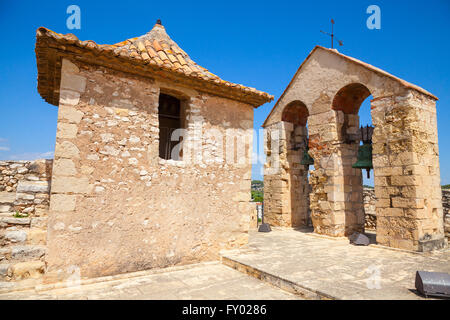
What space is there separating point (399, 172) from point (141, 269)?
6.36 m

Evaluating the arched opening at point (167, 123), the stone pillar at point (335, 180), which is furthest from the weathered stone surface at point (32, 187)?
the stone pillar at point (335, 180)

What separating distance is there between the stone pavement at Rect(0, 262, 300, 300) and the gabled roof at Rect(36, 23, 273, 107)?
3334 millimetres

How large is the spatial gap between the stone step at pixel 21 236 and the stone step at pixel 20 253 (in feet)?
0.23

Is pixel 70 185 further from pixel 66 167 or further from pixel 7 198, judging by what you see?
pixel 7 198

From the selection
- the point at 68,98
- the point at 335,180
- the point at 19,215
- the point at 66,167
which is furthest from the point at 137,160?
the point at 335,180

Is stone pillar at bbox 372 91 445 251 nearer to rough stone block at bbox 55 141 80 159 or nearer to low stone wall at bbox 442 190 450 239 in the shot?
low stone wall at bbox 442 190 450 239

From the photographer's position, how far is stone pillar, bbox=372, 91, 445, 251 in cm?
640

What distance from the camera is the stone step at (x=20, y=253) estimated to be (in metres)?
3.75

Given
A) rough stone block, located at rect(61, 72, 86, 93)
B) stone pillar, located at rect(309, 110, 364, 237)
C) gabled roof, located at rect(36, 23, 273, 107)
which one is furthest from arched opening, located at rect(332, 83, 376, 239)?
rough stone block, located at rect(61, 72, 86, 93)

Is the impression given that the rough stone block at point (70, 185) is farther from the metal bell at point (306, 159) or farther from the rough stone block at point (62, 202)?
the metal bell at point (306, 159)

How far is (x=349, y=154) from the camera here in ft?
28.2

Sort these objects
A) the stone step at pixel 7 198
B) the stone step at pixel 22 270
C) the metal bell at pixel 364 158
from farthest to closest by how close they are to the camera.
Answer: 1. the metal bell at pixel 364 158
2. the stone step at pixel 7 198
3. the stone step at pixel 22 270
